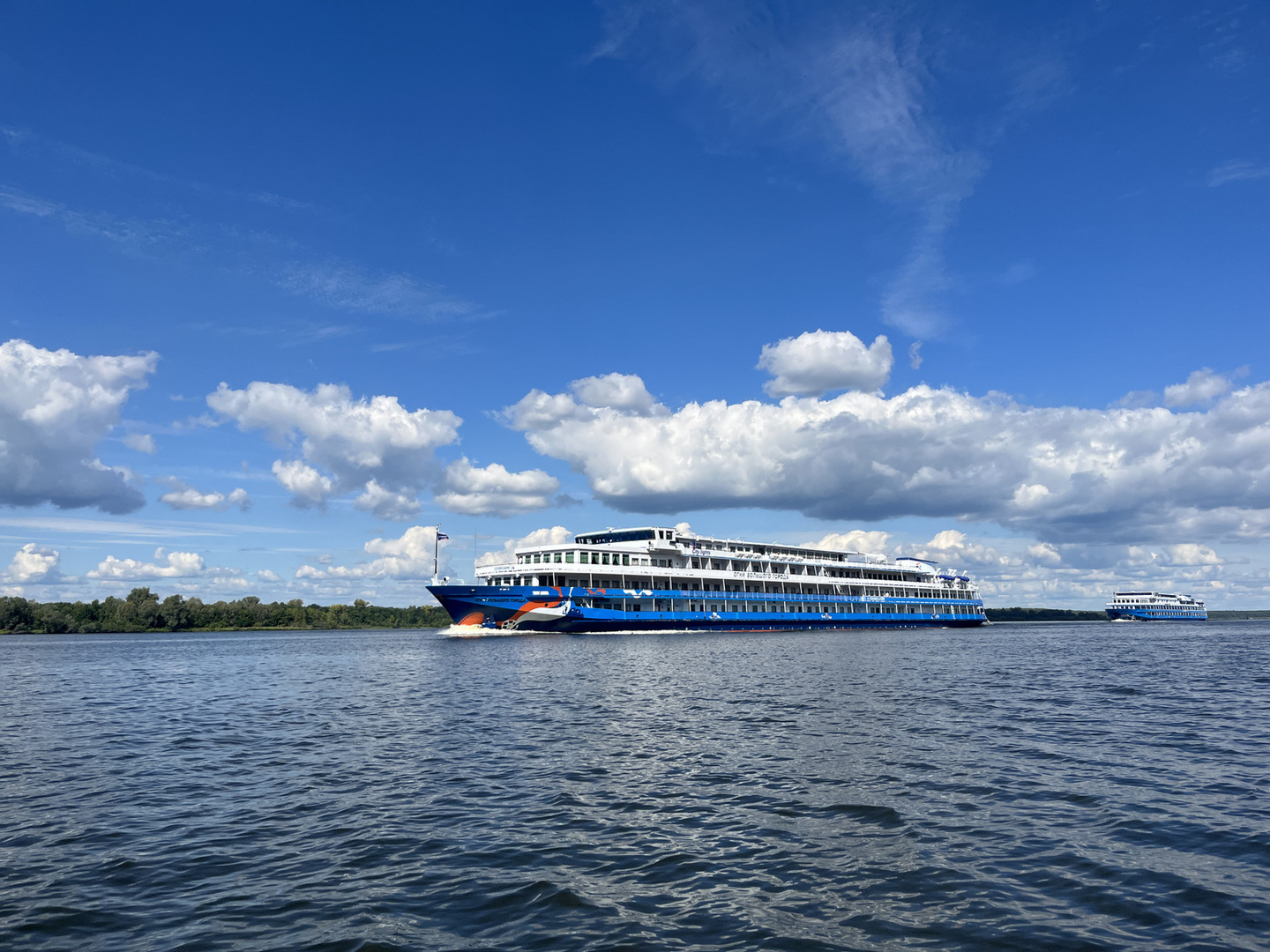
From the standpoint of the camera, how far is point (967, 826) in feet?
43.2

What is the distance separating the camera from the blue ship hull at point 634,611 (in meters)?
80.3

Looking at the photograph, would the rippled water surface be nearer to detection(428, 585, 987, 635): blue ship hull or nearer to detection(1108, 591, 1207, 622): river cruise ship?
detection(428, 585, 987, 635): blue ship hull

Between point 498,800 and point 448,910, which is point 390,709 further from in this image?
point 448,910

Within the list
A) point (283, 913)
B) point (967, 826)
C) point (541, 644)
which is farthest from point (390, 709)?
point (541, 644)

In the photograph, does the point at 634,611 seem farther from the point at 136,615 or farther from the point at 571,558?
the point at 136,615

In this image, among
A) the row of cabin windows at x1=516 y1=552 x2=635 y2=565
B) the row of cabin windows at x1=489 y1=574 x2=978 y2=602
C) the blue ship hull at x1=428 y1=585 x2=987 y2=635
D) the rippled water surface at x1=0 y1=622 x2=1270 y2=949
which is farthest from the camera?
the row of cabin windows at x1=489 y1=574 x2=978 y2=602

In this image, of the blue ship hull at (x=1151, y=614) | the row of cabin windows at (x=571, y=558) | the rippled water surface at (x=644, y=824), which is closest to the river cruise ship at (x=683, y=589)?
the row of cabin windows at (x=571, y=558)

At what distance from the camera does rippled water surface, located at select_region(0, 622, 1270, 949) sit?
9383mm

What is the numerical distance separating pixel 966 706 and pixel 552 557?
5971 centimetres

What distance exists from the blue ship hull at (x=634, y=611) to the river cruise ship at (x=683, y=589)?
125mm

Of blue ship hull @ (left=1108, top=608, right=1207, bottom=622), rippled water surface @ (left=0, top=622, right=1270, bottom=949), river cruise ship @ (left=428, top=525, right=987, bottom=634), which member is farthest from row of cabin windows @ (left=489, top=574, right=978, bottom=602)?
blue ship hull @ (left=1108, top=608, right=1207, bottom=622)

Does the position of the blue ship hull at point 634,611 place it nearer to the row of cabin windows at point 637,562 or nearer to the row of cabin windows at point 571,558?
the row of cabin windows at point 571,558

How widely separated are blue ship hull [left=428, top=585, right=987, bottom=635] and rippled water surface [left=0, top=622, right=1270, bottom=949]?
49.4 metres

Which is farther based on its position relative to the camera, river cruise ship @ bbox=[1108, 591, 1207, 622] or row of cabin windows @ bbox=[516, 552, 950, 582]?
river cruise ship @ bbox=[1108, 591, 1207, 622]
